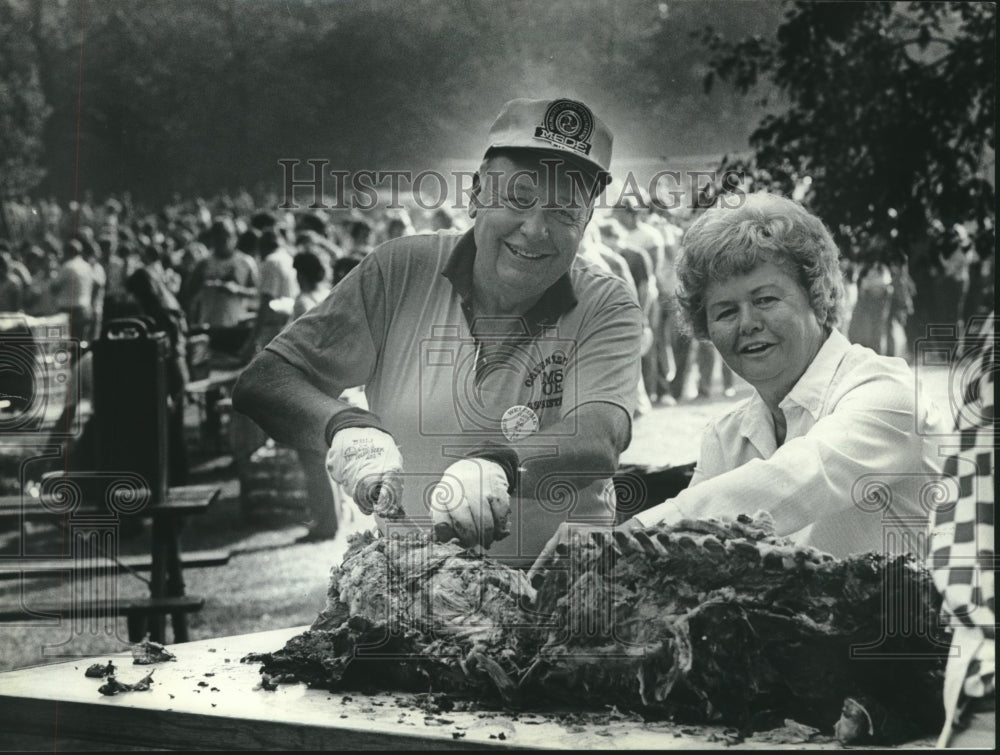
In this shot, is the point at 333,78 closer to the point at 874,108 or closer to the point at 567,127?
the point at 567,127

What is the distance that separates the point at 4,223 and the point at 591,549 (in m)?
3.02

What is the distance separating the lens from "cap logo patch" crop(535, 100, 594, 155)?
3.60 meters

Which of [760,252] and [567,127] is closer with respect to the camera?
[760,252]

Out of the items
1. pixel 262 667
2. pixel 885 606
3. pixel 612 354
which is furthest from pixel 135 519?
pixel 885 606

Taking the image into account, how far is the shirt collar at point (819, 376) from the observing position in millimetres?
3338

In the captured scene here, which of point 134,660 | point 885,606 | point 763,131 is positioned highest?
point 763,131

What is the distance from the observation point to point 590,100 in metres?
3.74

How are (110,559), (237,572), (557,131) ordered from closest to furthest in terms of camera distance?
1. (557,131)
2. (110,559)
3. (237,572)

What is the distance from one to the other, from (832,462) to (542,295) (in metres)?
0.96

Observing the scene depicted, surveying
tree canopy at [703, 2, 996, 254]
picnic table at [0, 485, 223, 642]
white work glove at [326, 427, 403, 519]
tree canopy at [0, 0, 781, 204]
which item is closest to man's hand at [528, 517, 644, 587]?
white work glove at [326, 427, 403, 519]

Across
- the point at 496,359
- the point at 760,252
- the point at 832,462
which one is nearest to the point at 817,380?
the point at 832,462

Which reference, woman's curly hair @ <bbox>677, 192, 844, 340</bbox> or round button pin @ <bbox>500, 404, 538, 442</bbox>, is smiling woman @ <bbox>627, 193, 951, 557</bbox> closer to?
woman's curly hair @ <bbox>677, 192, 844, 340</bbox>

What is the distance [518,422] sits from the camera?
3.62 m

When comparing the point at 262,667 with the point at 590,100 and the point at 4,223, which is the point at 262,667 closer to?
the point at 590,100
